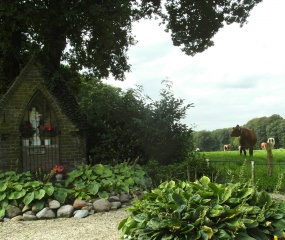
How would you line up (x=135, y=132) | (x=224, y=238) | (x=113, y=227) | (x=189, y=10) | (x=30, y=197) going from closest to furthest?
1. (x=224, y=238)
2. (x=113, y=227)
3. (x=30, y=197)
4. (x=135, y=132)
5. (x=189, y=10)

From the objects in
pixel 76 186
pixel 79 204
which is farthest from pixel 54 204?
pixel 76 186

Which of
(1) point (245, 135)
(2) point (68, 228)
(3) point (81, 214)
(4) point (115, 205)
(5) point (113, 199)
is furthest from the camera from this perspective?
(1) point (245, 135)

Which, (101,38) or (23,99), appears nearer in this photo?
(23,99)

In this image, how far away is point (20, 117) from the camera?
48.2 ft

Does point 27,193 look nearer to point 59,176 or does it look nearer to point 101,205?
point 101,205

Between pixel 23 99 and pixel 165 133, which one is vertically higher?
pixel 23 99

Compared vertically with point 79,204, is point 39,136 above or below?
above

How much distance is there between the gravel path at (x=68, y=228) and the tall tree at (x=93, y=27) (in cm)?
752

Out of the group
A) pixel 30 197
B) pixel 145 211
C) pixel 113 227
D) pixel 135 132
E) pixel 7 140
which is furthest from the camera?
pixel 135 132

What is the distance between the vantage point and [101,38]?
1605 cm

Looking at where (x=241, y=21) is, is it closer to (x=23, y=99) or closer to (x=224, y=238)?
(x=23, y=99)

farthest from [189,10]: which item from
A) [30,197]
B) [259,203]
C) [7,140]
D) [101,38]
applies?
[259,203]

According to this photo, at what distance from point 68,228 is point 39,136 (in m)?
6.70

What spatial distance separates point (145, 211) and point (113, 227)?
318 centimetres
